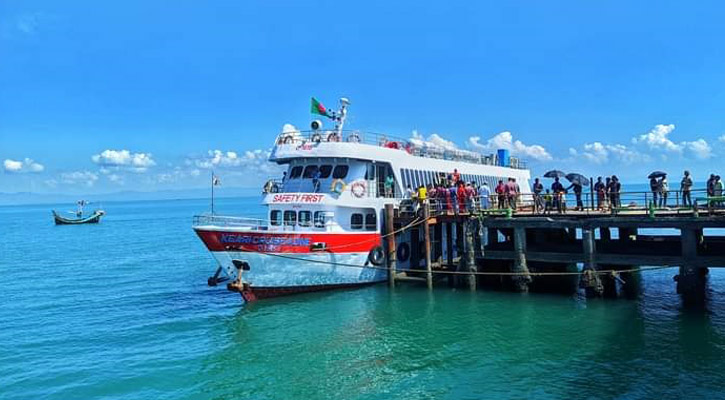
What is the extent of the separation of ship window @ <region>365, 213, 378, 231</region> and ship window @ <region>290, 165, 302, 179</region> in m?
3.92

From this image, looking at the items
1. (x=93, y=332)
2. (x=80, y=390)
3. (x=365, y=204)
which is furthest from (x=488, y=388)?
(x=93, y=332)

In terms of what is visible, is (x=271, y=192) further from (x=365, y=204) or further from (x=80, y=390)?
(x=80, y=390)

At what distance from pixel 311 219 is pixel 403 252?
5.70 metres

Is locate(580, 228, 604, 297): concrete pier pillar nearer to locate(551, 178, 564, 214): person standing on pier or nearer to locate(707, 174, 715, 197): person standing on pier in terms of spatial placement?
locate(551, 178, 564, 214): person standing on pier

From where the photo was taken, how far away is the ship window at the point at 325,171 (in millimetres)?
26609

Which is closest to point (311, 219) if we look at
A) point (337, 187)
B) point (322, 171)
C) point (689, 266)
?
point (337, 187)

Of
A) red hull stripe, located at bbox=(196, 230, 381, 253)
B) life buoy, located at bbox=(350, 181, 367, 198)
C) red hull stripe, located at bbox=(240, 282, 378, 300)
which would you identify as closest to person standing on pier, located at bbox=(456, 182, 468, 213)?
life buoy, located at bbox=(350, 181, 367, 198)

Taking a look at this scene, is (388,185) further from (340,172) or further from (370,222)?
(340,172)

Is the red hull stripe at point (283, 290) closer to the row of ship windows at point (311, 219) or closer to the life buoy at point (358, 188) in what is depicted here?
the row of ship windows at point (311, 219)

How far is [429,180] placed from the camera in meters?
31.6

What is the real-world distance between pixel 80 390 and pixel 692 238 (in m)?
21.6

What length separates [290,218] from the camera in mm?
25812

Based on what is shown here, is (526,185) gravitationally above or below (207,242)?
above

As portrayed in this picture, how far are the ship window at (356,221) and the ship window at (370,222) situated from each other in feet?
1.14
